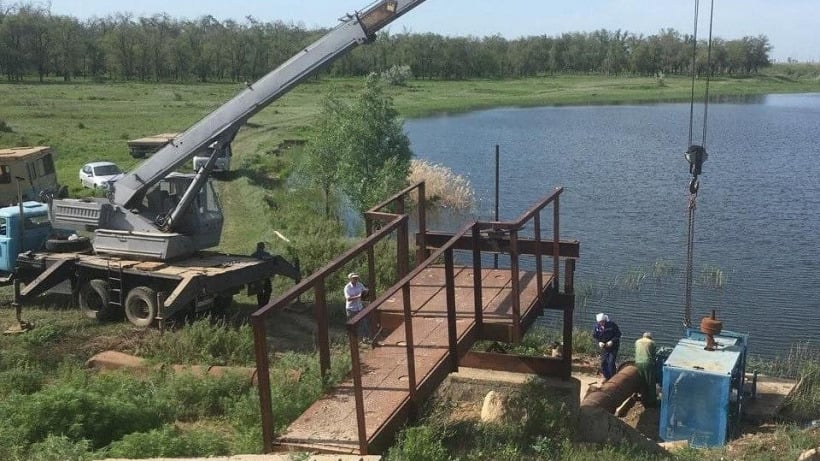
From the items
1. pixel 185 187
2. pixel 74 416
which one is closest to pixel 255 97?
pixel 185 187

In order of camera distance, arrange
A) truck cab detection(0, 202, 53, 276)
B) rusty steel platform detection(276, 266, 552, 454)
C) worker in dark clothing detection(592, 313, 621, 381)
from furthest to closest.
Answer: truck cab detection(0, 202, 53, 276)
worker in dark clothing detection(592, 313, 621, 381)
rusty steel platform detection(276, 266, 552, 454)

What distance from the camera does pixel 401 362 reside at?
8.59 metres

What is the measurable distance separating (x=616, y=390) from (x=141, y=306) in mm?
8363

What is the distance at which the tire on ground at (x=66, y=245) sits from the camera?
54.3ft

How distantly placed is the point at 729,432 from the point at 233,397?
23.6 feet

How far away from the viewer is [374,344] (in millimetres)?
9242

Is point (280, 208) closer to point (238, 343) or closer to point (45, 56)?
point (238, 343)

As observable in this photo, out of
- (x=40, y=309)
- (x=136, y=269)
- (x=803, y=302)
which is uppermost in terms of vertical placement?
(x=136, y=269)

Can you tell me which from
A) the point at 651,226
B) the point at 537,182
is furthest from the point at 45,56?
→ the point at 651,226

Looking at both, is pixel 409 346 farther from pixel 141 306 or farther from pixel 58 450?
pixel 141 306

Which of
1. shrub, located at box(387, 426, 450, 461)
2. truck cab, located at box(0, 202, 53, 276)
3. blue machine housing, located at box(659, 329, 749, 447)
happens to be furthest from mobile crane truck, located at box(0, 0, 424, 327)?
shrub, located at box(387, 426, 450, 461)

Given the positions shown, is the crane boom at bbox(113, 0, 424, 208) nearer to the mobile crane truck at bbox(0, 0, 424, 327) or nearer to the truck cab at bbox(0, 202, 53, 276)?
the mobile crane truck at bbox(0, 0, 424, 327)

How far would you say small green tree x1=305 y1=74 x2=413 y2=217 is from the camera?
1011 inches

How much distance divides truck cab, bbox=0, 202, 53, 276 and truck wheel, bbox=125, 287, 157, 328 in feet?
11.5
